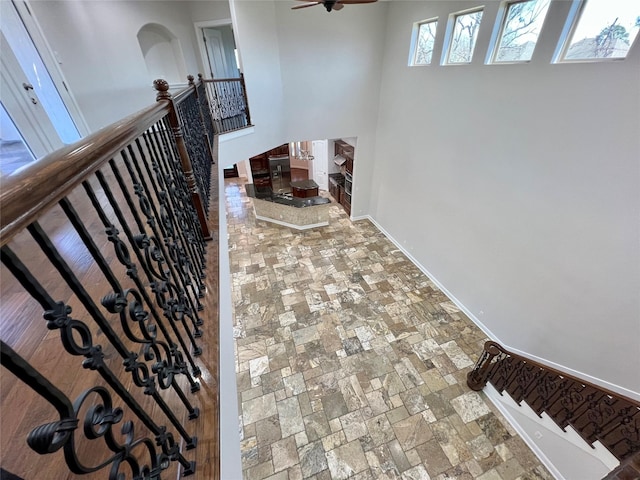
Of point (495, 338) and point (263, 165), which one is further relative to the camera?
point (263, 165)

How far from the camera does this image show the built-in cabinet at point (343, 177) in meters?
7.49

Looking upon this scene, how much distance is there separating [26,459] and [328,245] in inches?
236

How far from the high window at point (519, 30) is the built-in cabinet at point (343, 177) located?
4.13 m

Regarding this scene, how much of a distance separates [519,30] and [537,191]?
6.28 feet

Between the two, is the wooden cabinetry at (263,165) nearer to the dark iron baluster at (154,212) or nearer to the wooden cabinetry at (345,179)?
the wooden cabinetry at (345,179)

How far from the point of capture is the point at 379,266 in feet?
19.0

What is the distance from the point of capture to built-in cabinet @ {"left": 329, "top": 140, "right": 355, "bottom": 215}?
749 cm

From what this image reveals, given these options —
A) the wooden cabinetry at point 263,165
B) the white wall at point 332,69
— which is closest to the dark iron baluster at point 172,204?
the white wall at point 332,69

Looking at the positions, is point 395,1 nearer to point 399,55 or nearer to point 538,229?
point 399,55

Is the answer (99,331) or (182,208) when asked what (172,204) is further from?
(99,331)

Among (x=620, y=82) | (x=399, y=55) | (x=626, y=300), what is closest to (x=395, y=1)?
(x=399, y=55)

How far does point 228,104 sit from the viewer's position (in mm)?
5004

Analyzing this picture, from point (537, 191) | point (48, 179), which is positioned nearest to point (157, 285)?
point (48, 179)

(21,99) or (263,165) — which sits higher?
(21,99)
